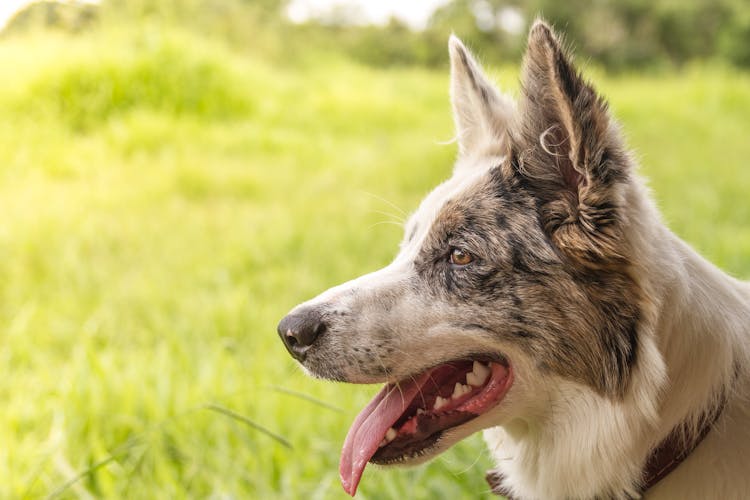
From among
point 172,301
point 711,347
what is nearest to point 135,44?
point 172,301

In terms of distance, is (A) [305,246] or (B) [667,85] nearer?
(A) [305,246]

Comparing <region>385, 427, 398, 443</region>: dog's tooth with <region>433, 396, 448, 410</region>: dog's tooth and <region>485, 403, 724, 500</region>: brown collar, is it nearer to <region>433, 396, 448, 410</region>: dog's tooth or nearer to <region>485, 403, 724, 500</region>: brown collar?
<region>433, 396, 448, 410</region>: dog's tooth

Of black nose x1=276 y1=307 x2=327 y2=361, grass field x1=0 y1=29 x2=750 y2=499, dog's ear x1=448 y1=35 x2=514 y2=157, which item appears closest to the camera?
black nose x1=276 y1=307 x2=327 y2=361

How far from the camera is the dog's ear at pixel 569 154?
1.97 m

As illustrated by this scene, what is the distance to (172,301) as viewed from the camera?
529 centimetres

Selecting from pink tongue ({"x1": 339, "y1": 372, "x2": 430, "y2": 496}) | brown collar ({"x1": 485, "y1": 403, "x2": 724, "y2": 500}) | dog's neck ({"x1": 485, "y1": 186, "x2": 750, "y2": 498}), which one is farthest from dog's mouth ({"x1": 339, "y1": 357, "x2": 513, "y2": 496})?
brown collar ({"x1": 485, "y1": 403, "x2": 724, "y2": 500})

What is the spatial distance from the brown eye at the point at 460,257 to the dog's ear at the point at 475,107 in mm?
485

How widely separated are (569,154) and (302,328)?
90 centimetres

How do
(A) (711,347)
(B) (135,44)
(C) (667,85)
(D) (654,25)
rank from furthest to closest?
1. (D) (654,25)
2. (C) (667,85)
3. (B) (135,44)
4. (A) (711,347)

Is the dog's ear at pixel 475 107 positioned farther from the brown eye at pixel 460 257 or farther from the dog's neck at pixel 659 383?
the dog's neck at pixel 659 383

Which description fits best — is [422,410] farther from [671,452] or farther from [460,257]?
[671,452]

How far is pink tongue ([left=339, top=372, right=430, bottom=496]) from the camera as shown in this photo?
2271 millimetres

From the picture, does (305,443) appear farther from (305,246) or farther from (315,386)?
(305,246)

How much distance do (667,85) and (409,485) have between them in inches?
538
